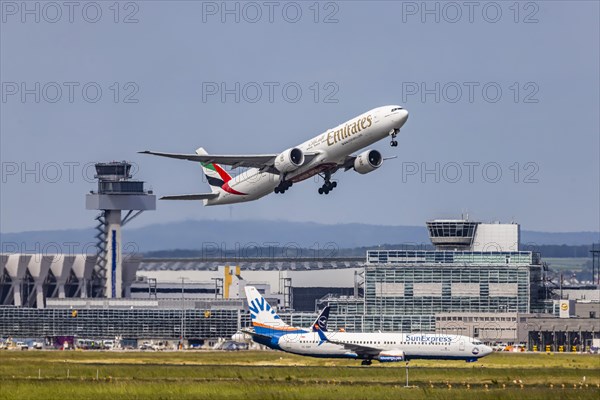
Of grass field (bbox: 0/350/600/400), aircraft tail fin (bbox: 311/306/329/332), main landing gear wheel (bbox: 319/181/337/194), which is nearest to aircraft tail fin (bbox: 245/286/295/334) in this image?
aircraft tail fin (bbox: 311/306/329/332)

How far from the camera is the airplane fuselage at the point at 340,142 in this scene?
342ft

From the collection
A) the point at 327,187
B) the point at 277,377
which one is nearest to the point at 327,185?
the point at 327,187

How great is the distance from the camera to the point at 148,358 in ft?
453

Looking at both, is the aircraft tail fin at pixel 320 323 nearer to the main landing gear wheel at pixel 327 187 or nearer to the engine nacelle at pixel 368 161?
the main landing gear wheel at pixel 327 187

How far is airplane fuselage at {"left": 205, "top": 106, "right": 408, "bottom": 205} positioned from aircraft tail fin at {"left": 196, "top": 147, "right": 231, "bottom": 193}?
800cm

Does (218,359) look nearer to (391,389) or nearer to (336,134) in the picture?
(336,134)

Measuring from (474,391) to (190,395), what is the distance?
18.1 meters

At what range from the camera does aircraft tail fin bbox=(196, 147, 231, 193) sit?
399ft

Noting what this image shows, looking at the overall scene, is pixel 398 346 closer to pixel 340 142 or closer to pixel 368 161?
pixel 368 161

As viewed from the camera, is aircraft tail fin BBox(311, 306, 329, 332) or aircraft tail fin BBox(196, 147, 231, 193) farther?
aircraft tail fin BBox(311, 306, 329, 332)

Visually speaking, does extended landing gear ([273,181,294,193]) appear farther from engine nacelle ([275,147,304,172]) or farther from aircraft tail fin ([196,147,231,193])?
aircraft tail fin ([196,147,231,193])

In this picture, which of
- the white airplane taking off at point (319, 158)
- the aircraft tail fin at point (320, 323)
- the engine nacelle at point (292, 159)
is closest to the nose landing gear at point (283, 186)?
the white airplane taking off at point (319, 158)

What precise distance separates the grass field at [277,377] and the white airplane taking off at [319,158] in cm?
1465

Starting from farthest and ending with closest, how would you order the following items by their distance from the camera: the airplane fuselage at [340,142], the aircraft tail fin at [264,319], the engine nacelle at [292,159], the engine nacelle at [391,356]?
the aircraft tail fin at [264,319] < the engine nacelle at [391,356] < the engine nacelle at [292,159] < the airplane fuselage at [340,142]
